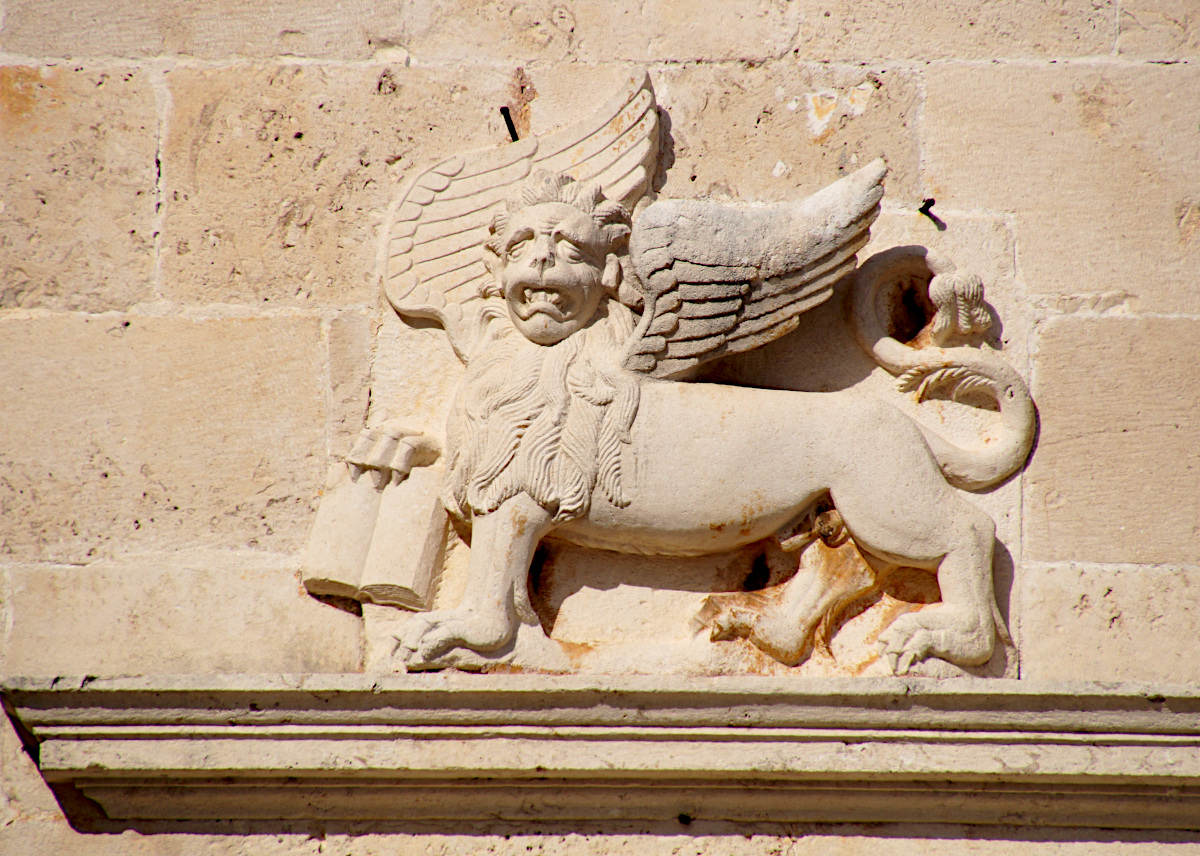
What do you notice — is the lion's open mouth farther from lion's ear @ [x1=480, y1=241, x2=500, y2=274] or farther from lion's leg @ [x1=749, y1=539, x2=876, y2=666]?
lion's leg @ [x1=749, y1=539, x2=876, y2=666]

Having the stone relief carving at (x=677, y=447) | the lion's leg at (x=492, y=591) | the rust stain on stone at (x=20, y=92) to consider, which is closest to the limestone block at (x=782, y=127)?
the stone relief carving at (x=677, y=447)

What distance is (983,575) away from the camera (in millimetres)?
2262

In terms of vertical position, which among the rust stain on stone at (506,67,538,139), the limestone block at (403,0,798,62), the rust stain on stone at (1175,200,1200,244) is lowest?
the rust stain on stone at (1175,200,1200,244)

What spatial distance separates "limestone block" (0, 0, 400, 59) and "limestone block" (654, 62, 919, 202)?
792 mm

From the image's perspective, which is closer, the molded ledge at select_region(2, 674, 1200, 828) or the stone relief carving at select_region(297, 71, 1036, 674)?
the molded ledge at select_region(2, 674, 1200, 828)

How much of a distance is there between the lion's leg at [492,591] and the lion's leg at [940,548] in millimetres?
658

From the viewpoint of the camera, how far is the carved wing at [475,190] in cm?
254

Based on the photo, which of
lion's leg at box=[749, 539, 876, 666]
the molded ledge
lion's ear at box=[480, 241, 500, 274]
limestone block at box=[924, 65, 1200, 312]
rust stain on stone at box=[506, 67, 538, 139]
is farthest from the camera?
rust stain on stone at box=[506, 67, 538, 139]

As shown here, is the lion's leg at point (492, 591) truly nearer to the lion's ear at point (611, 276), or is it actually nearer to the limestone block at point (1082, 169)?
the lion's ear at point (611, 276)

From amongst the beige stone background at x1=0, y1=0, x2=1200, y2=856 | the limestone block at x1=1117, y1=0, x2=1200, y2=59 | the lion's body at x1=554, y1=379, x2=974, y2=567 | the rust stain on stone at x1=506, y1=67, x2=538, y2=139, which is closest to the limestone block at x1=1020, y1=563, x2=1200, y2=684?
the beige stone background at x1=0, y1=0, x2=1200, y2=856

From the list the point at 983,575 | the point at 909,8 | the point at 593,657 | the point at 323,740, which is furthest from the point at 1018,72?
the point at 323,740

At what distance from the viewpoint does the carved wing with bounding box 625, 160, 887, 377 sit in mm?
2320

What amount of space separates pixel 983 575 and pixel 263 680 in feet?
4.85

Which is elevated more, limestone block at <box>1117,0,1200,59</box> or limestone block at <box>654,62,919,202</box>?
limestone block at <box>1117,0,1200,59</box>
